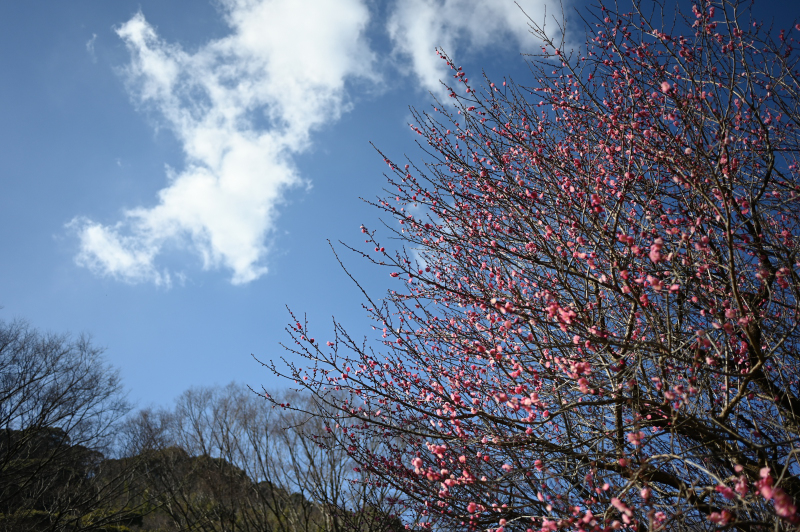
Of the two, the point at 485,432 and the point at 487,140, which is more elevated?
the point at 487,140

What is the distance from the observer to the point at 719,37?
4.52 metres

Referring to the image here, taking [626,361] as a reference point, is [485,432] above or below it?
below

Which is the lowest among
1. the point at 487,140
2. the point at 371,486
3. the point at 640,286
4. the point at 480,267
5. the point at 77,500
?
the point at 371,486

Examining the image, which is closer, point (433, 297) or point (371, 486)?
point (433, 297)

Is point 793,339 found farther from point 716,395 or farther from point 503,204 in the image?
point 503,204

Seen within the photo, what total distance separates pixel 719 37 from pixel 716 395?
3847mm

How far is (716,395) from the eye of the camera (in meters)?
4.36

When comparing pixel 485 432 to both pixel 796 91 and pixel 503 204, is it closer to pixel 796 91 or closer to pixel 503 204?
pixel 503 204

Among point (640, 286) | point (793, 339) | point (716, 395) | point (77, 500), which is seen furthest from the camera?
point (77, 500)

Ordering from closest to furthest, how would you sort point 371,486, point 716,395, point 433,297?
point 716,395 < point 433,297 < point 371,486

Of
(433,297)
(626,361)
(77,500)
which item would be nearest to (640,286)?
(626,361)

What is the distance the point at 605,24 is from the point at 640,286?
320 centimetres

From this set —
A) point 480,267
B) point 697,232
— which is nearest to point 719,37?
point 697,232

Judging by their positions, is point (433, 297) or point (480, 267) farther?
point (433, 297)
